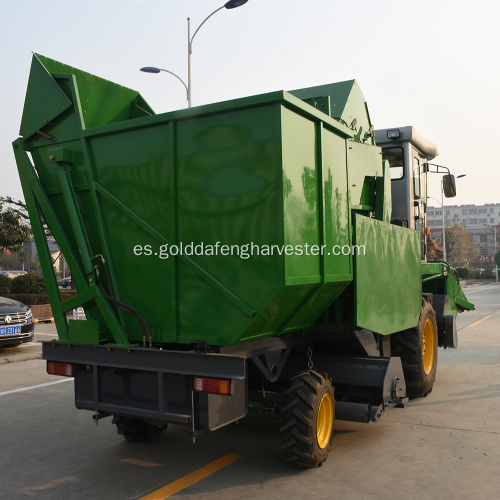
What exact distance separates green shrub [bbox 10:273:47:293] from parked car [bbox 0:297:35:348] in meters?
6.38

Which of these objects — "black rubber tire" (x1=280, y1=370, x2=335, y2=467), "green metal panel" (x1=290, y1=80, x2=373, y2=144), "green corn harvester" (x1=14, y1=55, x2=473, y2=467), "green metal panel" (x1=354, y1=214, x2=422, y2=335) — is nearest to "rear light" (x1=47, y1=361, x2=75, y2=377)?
"green corn harvester" (x1=14, y1=55, x2=473, y2=467)

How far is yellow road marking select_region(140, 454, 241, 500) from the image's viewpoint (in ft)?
13.3

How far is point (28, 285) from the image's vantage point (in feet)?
57.0

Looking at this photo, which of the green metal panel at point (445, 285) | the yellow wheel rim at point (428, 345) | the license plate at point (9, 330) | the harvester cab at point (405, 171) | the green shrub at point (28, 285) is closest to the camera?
the yellow wheel rim at point (428, 345)

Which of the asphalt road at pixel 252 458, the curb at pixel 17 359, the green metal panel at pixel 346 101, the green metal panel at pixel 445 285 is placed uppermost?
the green metal panel at pixel 346 101

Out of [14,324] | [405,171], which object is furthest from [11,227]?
[405,171]

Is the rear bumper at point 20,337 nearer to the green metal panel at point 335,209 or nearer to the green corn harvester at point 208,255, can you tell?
the green corn harvester at point 208,255

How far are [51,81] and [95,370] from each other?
2.47 m

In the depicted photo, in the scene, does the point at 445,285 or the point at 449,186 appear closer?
the point at 449,186

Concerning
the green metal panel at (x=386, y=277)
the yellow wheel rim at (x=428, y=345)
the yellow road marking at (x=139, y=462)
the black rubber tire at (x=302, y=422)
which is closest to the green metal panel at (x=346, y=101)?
the green metal panel at (x=386, y=277)

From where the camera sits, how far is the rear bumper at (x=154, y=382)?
3.96 metres

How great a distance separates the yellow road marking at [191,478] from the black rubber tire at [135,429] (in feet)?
2.87

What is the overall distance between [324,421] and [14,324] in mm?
8044

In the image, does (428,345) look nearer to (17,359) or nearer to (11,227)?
(17,359)
